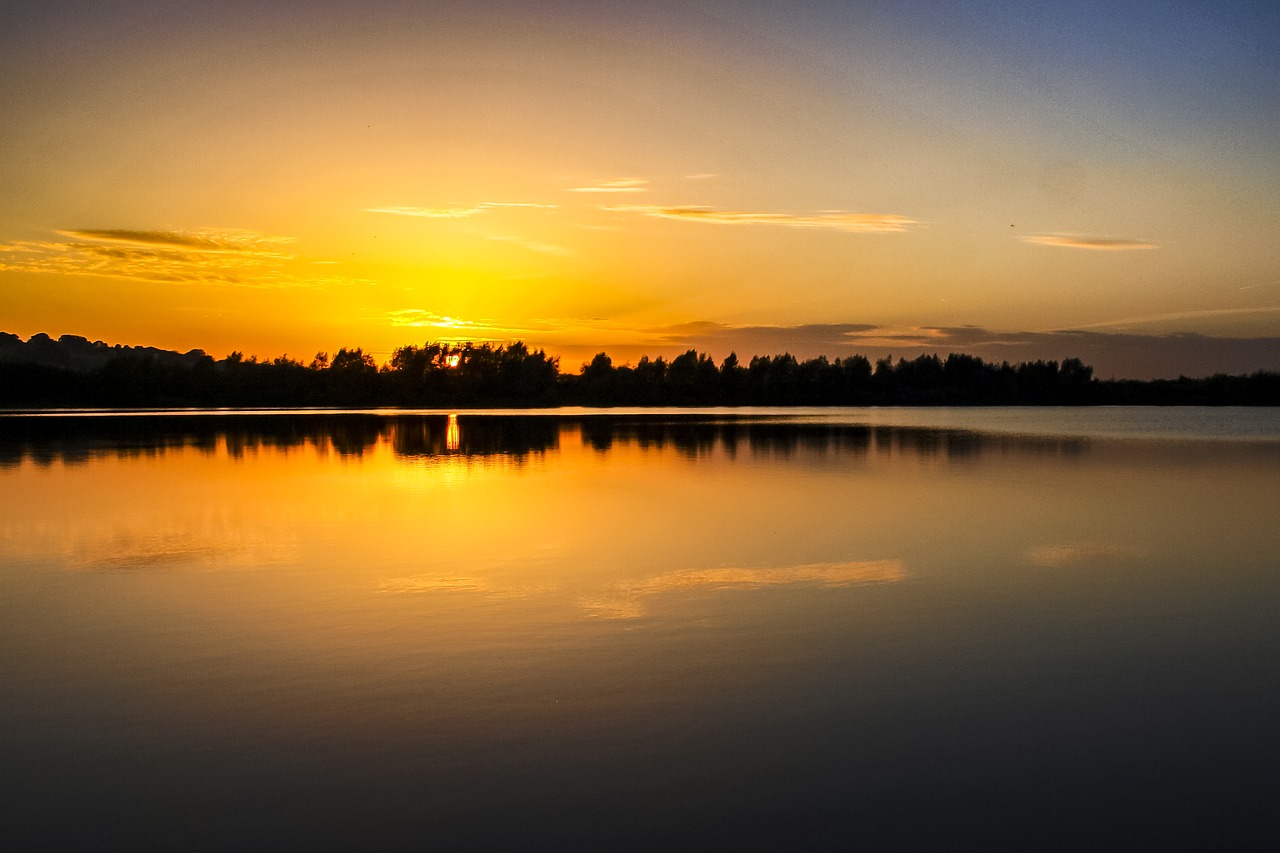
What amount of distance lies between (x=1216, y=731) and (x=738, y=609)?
466 centimetres

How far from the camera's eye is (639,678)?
8008 mm

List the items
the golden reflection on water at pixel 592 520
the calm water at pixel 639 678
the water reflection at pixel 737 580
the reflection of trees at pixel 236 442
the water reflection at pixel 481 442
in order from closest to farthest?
the calm water at pixel 639 678
the water reflection at pixel 737 580
the golden reflection on water at pixel 592 520
the reflection of trees at pixel 236 442
the water reflection at pixel 481 442

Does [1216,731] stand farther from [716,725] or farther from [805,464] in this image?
[805,464]

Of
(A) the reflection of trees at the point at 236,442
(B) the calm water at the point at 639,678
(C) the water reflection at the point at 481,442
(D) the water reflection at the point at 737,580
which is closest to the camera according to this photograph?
(B) the calm water at the point at 639,678

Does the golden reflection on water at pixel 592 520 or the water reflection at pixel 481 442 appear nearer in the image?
the golden reflection on water at pixel 592 520

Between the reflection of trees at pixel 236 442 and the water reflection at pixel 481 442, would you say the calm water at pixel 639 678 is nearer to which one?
the reflection of trees at pixel 236 442

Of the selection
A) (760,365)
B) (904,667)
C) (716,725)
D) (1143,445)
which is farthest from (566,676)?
(760,365)

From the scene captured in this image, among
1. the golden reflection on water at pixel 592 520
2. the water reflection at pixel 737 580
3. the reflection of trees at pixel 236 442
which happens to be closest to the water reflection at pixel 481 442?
the reflection of trees at pixel 236 442

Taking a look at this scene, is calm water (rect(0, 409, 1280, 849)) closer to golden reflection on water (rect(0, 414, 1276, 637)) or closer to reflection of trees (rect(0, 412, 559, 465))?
golden reflection on water (rect(0, 414, 1276, 637))

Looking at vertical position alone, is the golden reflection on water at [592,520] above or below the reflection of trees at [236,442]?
below

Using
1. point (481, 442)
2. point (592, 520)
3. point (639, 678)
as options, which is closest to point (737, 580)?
point (639, 678)

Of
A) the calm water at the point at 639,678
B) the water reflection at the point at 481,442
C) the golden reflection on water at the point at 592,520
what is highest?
the water reflection at the point at 481,442

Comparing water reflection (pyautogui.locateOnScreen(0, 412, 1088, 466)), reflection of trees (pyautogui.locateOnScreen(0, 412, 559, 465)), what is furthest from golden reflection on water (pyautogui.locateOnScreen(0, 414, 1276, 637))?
water reflection (pyautogui.locateOnScreen(0, 412, 1088, 466))

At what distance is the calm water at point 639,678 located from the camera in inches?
223
